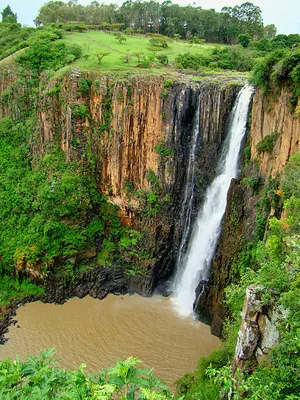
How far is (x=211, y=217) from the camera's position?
20.0 metres

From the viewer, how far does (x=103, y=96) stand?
22.4m

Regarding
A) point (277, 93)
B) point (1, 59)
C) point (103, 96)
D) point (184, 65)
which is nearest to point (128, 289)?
point (103, 96)

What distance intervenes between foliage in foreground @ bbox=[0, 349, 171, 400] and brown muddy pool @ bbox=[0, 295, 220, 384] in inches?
429

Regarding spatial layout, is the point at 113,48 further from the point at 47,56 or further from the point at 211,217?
the point at 211,217

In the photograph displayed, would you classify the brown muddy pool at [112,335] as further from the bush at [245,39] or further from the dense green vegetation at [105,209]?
the bush at [245,39]

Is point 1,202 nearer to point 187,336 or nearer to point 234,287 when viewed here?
point 187,336

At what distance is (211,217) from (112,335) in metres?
8.23

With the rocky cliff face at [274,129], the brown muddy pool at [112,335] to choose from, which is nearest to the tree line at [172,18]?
the rocky cliff face at [274,129]

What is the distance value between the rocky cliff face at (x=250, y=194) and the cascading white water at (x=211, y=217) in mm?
735

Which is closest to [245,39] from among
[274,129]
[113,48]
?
[113,48]

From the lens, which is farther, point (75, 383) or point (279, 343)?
point (279, 343)

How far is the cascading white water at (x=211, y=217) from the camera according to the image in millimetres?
18875

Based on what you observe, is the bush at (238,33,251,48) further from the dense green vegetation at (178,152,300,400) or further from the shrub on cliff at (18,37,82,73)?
the dense green vegetation at (178,152,300,400)

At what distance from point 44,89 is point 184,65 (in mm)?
10191
